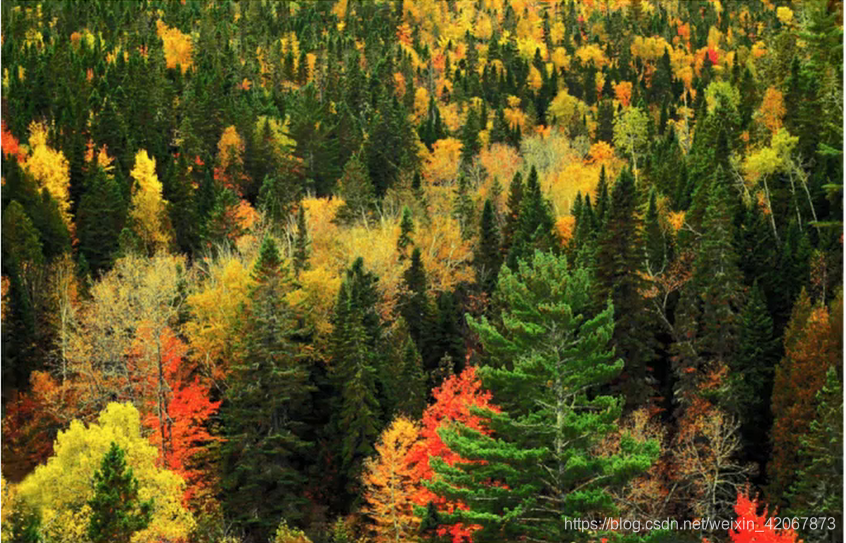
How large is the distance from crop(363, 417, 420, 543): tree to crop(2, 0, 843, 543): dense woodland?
0.23 meters

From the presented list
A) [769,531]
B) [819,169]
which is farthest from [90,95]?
[769,531]

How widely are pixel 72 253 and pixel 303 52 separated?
7784 cm

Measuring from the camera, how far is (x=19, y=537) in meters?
27.0

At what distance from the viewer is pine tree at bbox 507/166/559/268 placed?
6044cm

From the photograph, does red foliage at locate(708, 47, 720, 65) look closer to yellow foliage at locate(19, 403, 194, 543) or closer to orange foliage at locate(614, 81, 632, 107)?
orange foliage at locate(614, 81, 632, 107)

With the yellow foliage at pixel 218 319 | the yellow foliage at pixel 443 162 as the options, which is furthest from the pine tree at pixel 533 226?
the yellow foliage at pixel 443 162

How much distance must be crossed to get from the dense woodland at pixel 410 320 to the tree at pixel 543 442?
0.09m

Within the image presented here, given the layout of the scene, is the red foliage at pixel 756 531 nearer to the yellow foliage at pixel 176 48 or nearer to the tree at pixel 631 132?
the tree at pixel 631 132

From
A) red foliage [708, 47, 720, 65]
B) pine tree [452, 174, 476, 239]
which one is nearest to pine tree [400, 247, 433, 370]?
pine tree [452, 174, 476, 239]

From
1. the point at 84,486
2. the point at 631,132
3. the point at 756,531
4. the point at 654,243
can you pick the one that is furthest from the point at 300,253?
the point at 631,132

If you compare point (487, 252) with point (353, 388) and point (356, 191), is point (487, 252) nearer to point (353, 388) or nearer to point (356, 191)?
point (356, 191)

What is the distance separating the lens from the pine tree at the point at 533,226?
60438mm

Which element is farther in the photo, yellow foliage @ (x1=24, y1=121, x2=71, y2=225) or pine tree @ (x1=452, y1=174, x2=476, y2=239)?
pine tree @ (x1=452, y1=174, x2=476, y2=239)

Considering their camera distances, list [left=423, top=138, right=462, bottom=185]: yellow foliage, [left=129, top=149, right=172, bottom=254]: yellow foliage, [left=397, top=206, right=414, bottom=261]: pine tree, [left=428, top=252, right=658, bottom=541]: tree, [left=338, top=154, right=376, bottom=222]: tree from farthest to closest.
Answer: [left=423, top=138, right=462, bottom=185]: yellow foliage → [left=338, top=154, right=376, bottom=222]: tree → [left=129, top=149, right=172, bottom=254]: yellow foliage → [left=397, top=206, right=414, bottom=261]: pine tree → [left=428, top=252, right=658, bottom=541]: tree
